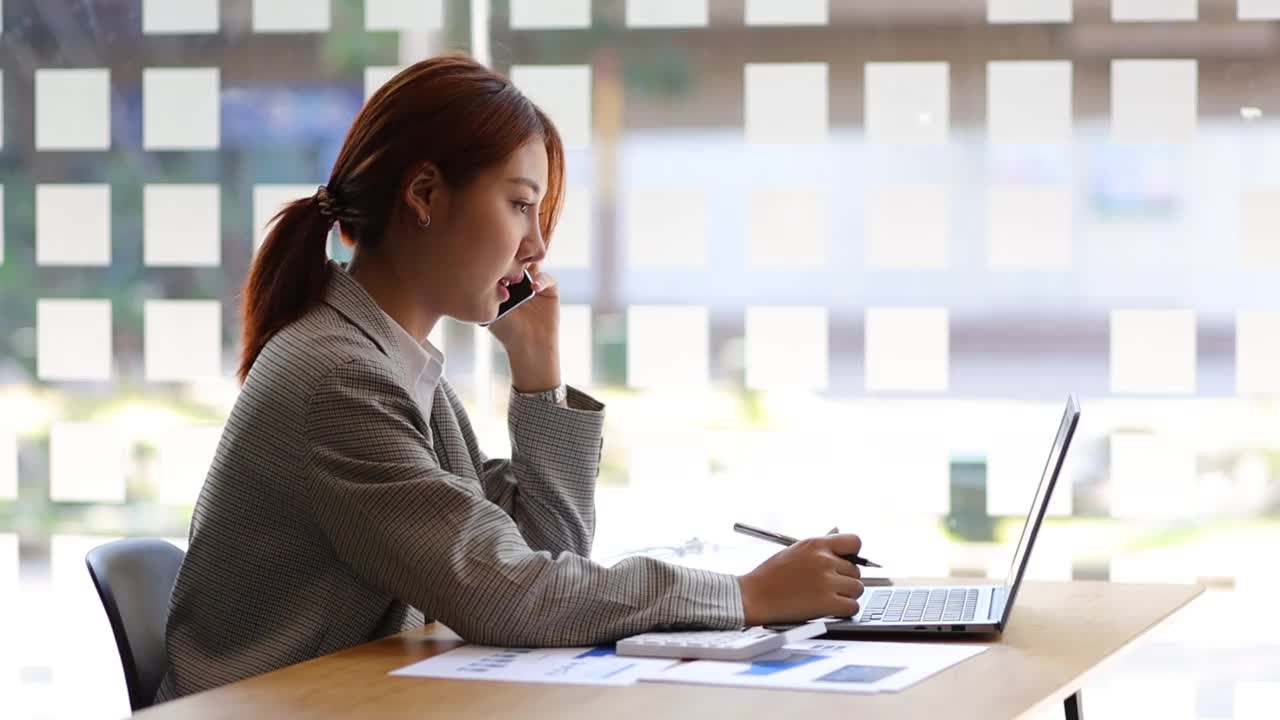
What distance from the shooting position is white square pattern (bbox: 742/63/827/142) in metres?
3.52

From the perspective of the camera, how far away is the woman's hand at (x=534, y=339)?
6.76 feet

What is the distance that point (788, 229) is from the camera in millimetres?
3545

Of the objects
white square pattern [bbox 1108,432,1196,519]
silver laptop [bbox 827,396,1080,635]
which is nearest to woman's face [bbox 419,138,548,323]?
silver laptop [bbox 827,396,1080,635]

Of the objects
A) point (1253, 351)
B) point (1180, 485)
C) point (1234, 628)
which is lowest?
point (1234, 628)

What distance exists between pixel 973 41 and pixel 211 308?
2.05 m

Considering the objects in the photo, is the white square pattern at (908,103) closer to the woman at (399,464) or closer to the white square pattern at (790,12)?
the white square pattern at (790,12)

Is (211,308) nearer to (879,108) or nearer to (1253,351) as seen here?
(879,108)

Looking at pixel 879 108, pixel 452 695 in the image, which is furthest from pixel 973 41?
pixel 452 695

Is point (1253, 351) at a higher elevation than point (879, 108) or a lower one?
lower

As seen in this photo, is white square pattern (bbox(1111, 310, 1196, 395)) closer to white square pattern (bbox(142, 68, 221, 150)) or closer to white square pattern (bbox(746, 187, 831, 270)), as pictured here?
white square pattern (bbox(746, 187, 831, 270))

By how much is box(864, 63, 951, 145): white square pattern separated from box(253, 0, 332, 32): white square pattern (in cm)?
141

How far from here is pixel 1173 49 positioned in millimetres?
3412

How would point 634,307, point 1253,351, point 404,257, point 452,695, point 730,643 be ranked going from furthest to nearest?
point 634,307
point 1253,351
point 404,257
point 730,643
point 452,695

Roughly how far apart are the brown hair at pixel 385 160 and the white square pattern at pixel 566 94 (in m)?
1.80
